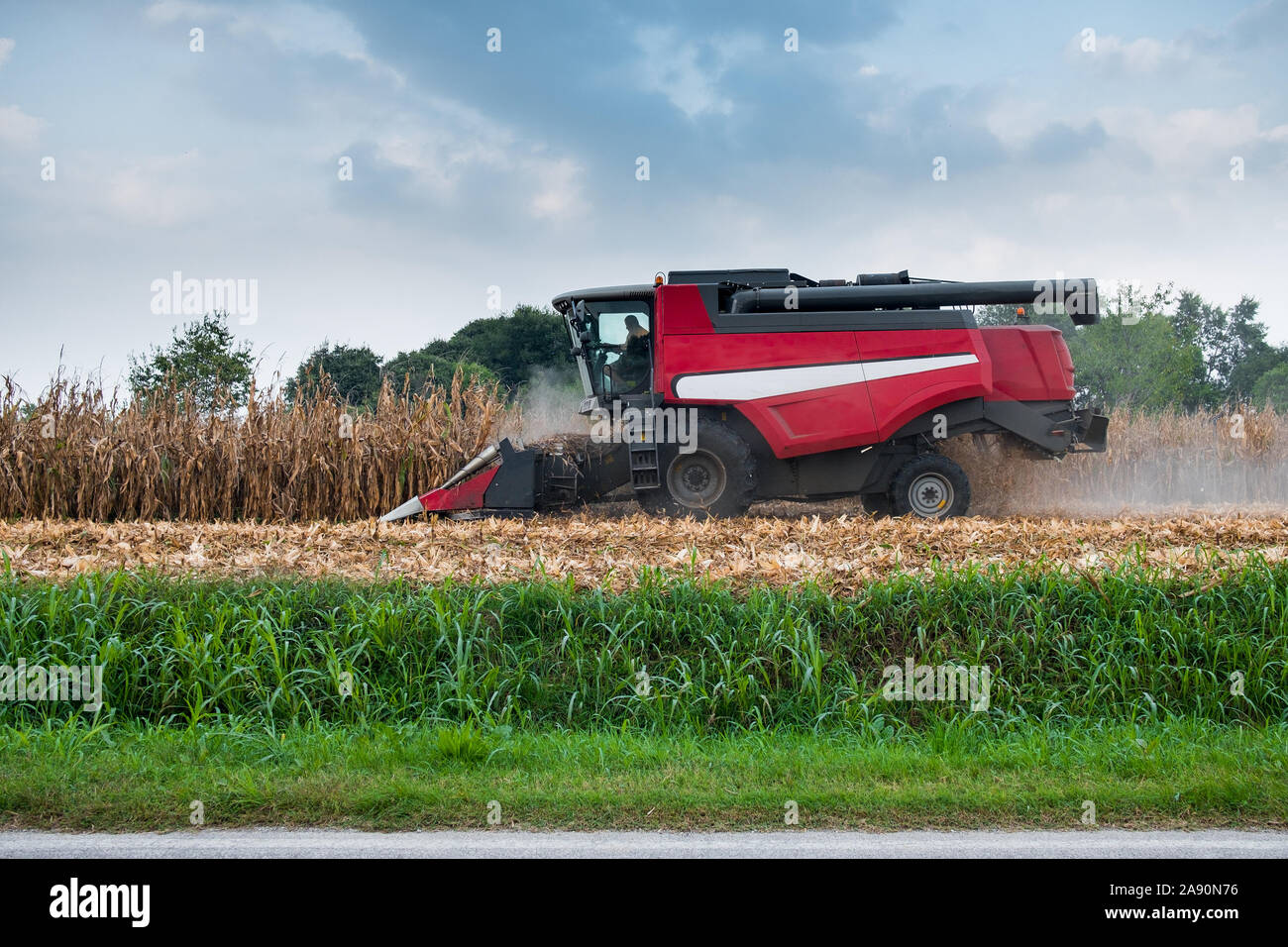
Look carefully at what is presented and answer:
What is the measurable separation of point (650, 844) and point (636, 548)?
4816 millimetres

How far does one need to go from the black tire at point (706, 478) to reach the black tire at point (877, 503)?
1.53 meters

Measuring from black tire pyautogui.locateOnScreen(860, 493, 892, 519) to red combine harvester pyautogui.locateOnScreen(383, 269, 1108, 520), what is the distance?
0.10 ft

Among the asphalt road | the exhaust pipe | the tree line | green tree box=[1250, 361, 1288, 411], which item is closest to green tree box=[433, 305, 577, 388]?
the tree line

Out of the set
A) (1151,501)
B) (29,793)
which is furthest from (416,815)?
(1151,501)

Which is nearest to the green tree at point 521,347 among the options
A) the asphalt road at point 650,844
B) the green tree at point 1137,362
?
the green tree at point 1137,362

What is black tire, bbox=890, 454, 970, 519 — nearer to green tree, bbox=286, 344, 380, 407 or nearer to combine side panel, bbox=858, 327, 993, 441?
combine side panel, bbox=858, 327, 993, 441

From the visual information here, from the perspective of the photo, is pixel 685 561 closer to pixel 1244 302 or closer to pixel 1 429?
pixel 1 429

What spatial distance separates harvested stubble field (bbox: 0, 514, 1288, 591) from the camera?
736 centimetres

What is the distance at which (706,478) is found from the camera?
11.1 metres

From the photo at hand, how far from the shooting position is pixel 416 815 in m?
4.15

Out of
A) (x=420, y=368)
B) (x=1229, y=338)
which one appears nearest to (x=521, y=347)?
(x=420, y=368)

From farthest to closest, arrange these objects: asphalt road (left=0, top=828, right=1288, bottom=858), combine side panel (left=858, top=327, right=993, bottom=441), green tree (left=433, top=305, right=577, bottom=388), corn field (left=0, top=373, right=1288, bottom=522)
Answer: green tree (left=433, top=305, right=577, bottom=388), corn field (left=0, top=373, right=1288, bottom=522), combine side panel (left=858, top=327, right=993, bottom=441), asphalt road (left=0, top=828, right=1288, bottom=858)

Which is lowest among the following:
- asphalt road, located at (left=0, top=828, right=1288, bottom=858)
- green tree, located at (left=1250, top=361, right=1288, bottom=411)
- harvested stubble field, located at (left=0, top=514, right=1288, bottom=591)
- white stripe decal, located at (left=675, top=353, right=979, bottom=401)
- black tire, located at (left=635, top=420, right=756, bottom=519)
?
asphalt road, located at (left=0, top=828, right=1288, bottom=858)

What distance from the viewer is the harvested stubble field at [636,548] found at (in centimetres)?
736
